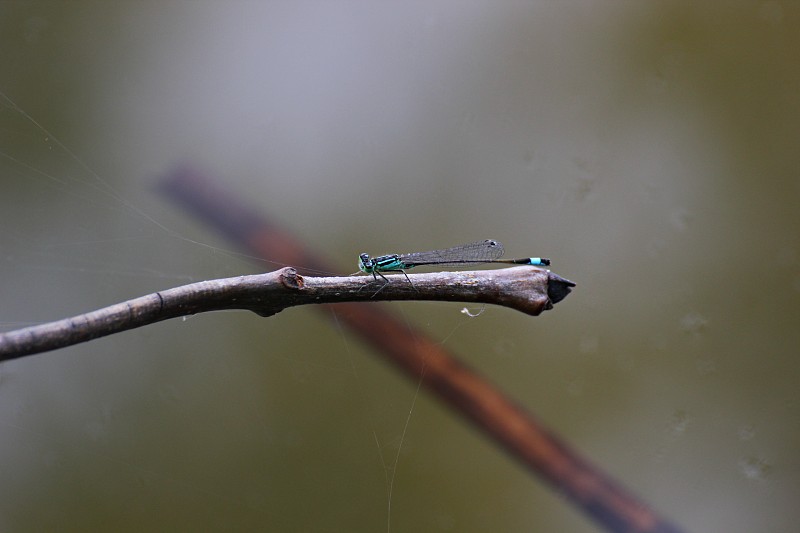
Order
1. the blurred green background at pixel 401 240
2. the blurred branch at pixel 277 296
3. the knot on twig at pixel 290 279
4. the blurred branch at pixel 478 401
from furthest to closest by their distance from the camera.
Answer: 1. the blurred green background at pixel 401 240
2. the blurred branch at pixel 478 401
3. the knot on twig at pixel 290 279
4. the blurred branch at pixel 277 296

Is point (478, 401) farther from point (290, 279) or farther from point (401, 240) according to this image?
point (290, 279)

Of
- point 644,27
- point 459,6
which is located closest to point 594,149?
Result: point 644,27

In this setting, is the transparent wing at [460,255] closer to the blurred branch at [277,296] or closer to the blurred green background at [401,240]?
the blurred green background at [401,240]

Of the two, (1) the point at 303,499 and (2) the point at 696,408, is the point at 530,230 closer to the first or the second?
(2) the point at 696,408

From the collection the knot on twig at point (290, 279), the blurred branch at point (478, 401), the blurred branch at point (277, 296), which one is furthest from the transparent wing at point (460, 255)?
the knot on twig at point (290, 279)

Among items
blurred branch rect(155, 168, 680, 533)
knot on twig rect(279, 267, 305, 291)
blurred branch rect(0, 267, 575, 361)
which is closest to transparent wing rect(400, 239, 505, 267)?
blurred branch rect(155, 168, 680, 533)

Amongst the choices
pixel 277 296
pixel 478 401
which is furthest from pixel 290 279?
pixel 478 401
